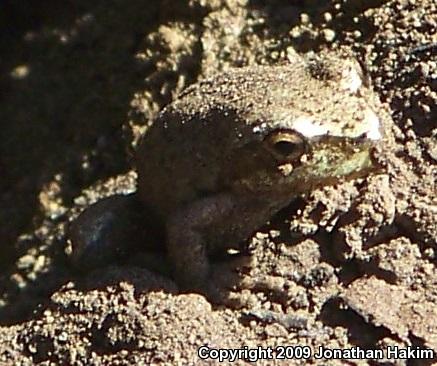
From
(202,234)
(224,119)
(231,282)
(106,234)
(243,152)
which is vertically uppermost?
(224,119)

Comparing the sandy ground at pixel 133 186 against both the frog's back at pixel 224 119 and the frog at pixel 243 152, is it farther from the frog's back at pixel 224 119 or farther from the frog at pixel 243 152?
the frog's back at pixel 224 119

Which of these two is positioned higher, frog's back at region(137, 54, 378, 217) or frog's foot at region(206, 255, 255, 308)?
frog's back at region(137, 54, 378, 217)

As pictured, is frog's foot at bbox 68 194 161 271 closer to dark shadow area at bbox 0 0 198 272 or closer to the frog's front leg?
the frog's front leg

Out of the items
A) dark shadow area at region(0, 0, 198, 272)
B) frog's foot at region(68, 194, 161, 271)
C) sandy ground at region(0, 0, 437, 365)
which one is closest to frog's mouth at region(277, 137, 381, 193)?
sandy ground at region(0, 0, 437, 365)

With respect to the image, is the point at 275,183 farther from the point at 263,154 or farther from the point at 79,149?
the point at 79,149

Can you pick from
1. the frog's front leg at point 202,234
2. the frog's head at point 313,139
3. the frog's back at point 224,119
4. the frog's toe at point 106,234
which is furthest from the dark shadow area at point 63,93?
the frog's head at point 313,139

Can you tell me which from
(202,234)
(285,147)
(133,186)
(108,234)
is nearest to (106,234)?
(108,234)

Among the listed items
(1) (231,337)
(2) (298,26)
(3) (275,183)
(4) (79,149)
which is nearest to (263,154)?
(3) (275,183)

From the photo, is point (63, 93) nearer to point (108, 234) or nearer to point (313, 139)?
point (108, 234)
